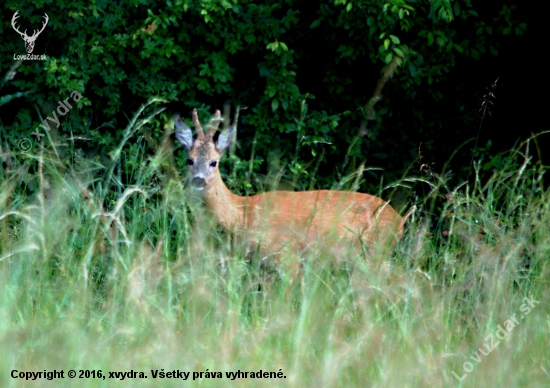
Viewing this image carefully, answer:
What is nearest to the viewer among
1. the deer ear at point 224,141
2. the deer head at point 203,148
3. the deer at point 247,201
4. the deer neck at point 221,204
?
the deer at point 247,201

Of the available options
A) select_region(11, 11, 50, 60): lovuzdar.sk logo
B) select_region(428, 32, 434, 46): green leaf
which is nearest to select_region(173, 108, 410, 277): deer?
select_region(428, 32, 434, 46): green leaf

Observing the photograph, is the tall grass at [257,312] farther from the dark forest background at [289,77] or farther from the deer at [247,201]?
the dark forest background at [289,77]

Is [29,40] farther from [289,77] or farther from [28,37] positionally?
[289,77]

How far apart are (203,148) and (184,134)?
16 cm

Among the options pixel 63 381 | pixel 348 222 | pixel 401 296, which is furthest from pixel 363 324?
pixel 348 222

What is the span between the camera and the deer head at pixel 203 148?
20.0 feet

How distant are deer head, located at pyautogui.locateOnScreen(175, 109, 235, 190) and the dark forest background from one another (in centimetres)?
36

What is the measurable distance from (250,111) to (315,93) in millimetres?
581

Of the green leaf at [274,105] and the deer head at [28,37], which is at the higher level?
the deer head at [28,37]

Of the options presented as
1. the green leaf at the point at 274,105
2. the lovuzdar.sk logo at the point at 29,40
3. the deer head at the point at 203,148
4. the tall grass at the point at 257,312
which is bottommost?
the tall grass at the point at 257,312

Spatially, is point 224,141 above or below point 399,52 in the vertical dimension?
below

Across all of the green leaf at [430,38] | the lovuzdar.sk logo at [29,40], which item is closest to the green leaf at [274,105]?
the green leaf at [430,38]

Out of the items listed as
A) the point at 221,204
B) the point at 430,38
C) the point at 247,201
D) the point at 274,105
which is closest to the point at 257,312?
the point at 247,201

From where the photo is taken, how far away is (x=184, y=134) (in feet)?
20.3
